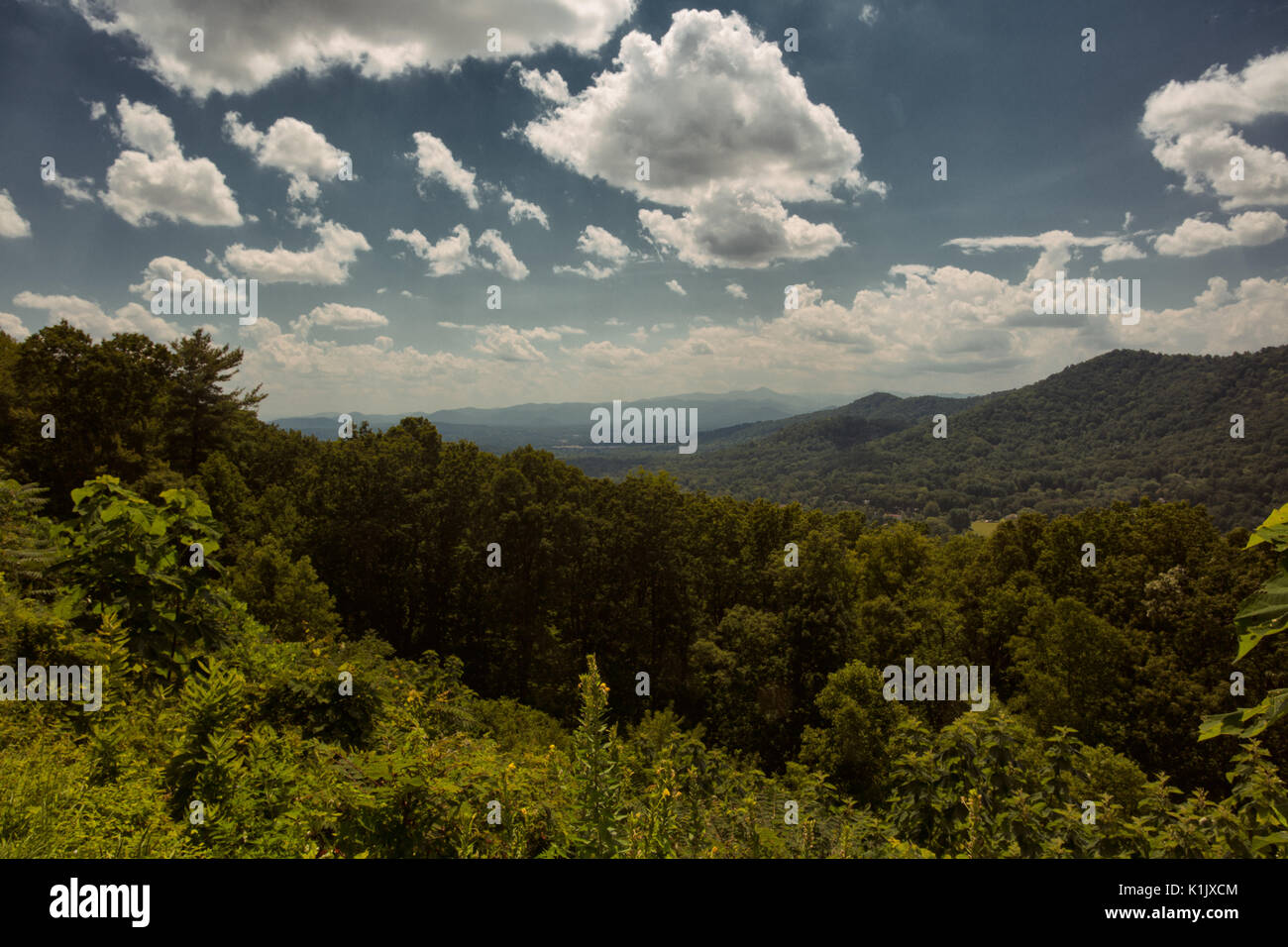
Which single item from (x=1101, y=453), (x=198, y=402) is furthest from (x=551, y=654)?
(x=1101, y=453)

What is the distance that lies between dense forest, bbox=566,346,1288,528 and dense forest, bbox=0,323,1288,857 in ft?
183

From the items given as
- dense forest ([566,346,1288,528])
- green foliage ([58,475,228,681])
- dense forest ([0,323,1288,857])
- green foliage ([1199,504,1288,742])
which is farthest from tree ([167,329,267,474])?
dense forest ([566,346,1288,528])

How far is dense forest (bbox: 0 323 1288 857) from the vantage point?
3838 millimetres

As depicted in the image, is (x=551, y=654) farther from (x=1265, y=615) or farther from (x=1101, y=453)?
(x=1101, y=453)

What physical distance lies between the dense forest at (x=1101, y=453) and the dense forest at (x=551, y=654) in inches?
2200

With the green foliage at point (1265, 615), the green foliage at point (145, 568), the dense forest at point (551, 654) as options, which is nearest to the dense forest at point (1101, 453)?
the dense forest at point (551, 654)

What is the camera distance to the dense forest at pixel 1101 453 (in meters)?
83.6

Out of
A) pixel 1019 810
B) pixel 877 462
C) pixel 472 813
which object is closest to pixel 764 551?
pixel 1019 810

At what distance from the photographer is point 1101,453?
13900 cm

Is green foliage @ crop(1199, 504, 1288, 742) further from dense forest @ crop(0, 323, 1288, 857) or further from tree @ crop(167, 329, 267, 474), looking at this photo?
tree @ crop(167, 329, 267, 474)

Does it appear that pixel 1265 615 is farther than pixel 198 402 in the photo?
No

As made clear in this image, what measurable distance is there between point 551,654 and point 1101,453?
165 meters
